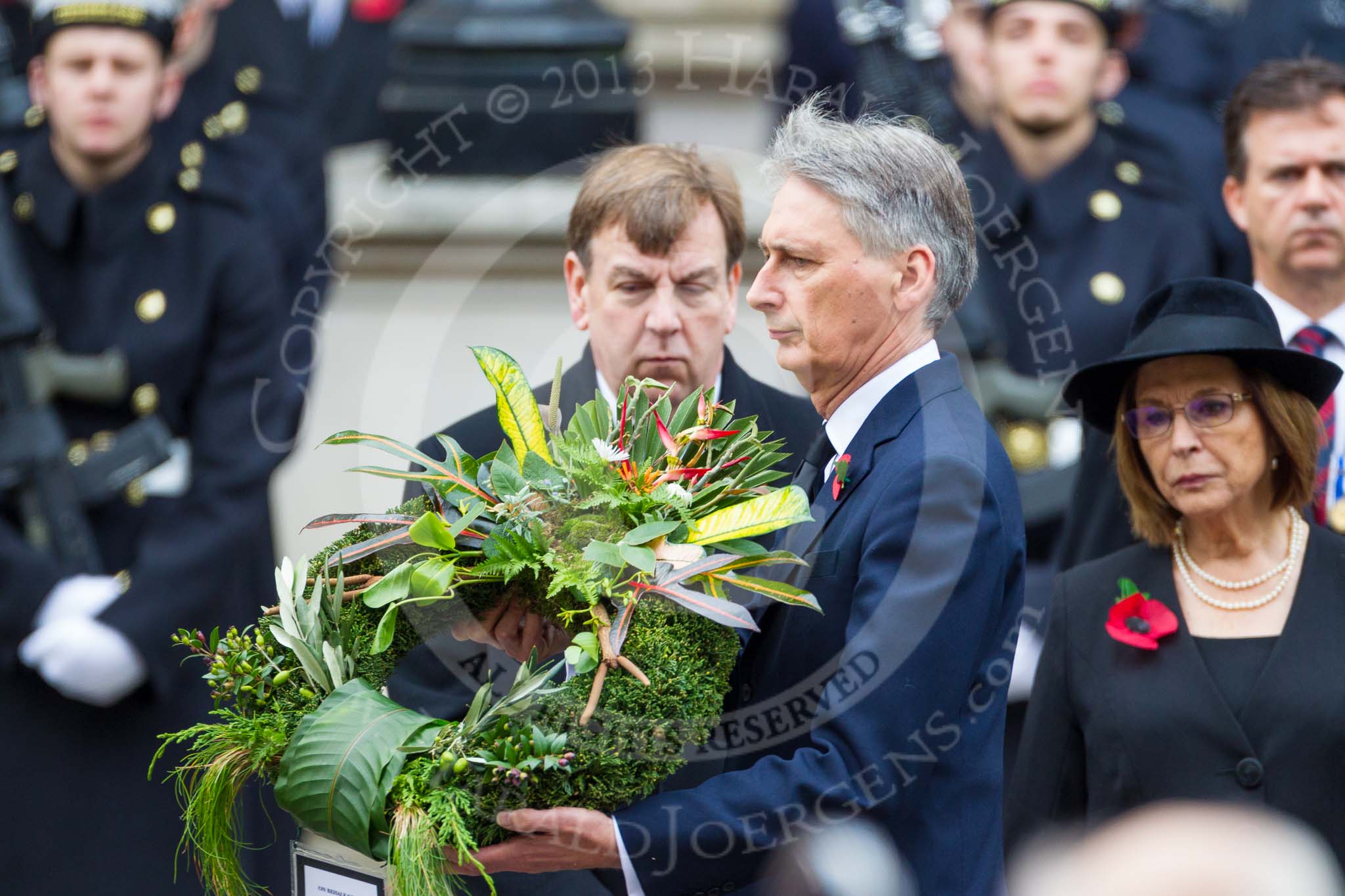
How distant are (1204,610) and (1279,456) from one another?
0.95ft

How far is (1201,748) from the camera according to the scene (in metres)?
2.63

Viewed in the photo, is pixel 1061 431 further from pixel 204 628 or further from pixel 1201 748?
pixel 204 628

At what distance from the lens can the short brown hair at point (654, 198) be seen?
9.32ft

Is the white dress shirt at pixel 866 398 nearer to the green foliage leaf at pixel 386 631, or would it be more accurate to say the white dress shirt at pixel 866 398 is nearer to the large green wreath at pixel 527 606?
the large green wreath at pixel 527 606

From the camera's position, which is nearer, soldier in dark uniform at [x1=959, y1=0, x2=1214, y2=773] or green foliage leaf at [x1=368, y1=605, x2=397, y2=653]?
green foliage leaf at [x1=368, y1=605, x2=397, y2=653]

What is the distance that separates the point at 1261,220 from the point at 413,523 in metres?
2.12

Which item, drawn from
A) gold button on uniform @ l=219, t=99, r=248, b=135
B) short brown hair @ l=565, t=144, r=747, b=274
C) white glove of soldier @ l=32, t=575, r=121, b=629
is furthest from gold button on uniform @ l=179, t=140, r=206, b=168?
short brown hair @ l=565, t=144, r=747, b=274

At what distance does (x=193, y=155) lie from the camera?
4254 millimetres

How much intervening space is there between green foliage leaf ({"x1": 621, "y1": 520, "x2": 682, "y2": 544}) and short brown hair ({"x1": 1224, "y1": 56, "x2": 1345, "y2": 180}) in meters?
2.03

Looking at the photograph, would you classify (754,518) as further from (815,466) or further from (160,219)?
(160,219)

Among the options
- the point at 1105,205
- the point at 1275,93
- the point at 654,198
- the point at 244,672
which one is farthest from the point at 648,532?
the point at 1105,205

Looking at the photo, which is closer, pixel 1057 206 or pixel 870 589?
pixel 870 589

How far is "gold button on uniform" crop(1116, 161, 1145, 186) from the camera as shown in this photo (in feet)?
13.7

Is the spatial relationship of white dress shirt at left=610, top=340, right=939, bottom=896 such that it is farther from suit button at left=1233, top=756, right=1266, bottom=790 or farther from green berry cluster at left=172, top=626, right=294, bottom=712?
suit button at left=1233, top=756, right=1266, bottom=790
